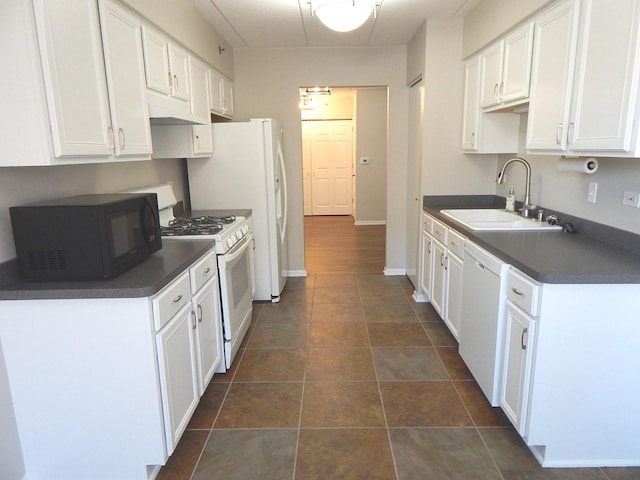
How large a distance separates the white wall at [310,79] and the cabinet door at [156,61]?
6.24 feet

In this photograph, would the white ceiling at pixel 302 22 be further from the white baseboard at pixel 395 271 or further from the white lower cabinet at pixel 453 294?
the white baseboard at pixel 395 271

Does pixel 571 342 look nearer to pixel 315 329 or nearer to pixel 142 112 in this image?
pixel 315 329

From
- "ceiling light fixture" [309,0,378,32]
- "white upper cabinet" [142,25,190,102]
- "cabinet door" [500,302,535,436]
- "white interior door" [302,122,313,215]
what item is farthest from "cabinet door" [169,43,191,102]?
"white interior door" [302,122,313,215]

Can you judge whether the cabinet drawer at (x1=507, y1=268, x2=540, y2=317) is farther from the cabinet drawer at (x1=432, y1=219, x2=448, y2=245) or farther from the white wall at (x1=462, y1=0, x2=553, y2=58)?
the white wall at (x1=462, y1=0, x2=553, y2=58)

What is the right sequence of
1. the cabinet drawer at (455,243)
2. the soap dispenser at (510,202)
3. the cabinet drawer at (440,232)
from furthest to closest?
the soap dispenser at (510,202) → the cabinet drawer at (440,232) → the cabinet drawer at (455,243)

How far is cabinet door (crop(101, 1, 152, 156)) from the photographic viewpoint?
2.00m

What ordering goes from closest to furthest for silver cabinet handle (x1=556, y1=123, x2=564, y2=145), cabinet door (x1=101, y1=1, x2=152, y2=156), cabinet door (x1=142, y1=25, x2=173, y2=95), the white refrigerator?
1. cabinet door (x1=101, y1=1, x2=152, y2=156)
2. silver cabinet handle (x1=556, y1=123, x2=564, y2=145)
3. cabinet door (x1=142, y1=25, x2=173, y2=95)
4. the white refrigerator

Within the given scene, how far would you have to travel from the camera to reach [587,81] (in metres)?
1.96

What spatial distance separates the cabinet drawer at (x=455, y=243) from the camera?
278 centimetres

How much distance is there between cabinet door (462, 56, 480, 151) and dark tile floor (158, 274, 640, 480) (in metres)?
1.56

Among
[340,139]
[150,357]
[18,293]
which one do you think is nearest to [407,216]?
[150,357]

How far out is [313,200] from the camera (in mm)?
9359

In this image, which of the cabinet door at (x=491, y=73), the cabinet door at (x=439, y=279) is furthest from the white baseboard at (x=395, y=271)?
the cabinet door at (x=491, y=73)

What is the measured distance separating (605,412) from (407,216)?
9.98 feet
